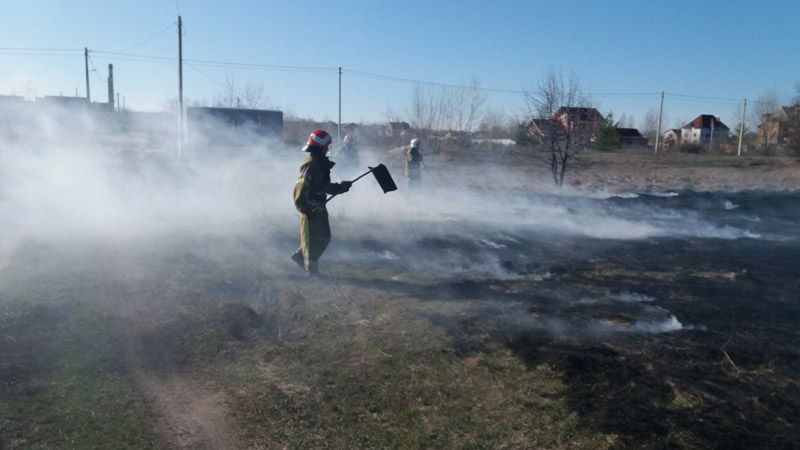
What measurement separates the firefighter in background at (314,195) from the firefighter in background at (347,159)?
9838mm

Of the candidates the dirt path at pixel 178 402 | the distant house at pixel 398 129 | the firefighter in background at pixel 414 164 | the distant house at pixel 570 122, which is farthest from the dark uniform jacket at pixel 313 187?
the distant house at pixel 398 129

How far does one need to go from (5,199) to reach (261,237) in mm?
6718

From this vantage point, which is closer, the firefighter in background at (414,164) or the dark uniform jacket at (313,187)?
the dark uniform jacket at (313,187)

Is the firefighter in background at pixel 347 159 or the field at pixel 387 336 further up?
the firefighter in background at pixel 347 159

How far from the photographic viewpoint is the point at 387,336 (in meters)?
5.98

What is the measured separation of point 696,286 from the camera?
849 cm

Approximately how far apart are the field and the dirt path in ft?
0.06

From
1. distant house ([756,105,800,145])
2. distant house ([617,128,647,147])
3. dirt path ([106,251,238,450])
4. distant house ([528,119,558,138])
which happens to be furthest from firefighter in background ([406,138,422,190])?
distant house ([756,105,800,145])

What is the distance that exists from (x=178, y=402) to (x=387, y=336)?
83.9 inches

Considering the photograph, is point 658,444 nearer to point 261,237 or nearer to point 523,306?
Answer: point 523,306

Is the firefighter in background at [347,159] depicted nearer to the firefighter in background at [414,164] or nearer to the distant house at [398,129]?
the firefighter in background at [414,164]

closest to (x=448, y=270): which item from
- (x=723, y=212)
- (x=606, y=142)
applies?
(x=723, y=212)

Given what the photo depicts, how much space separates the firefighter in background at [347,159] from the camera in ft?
59.3

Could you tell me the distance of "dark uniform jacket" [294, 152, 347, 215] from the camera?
7.99 m
